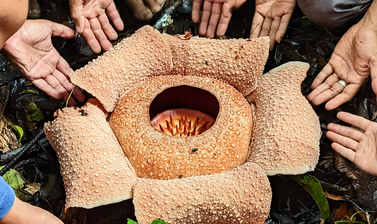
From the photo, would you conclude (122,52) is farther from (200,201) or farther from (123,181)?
(200,201)

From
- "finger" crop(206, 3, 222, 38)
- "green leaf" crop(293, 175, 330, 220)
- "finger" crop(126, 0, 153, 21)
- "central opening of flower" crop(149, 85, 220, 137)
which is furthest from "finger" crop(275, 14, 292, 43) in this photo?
"green leaf" crop(293, 175, 330, 220)

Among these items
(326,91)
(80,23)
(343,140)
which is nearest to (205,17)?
(80,23)

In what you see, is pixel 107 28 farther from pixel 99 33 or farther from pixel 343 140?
pixel 343 140

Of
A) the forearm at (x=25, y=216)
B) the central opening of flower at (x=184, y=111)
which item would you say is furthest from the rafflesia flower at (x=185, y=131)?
the forearm at (x=25, y=216)

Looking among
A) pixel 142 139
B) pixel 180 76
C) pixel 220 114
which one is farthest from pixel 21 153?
pixel 220 114

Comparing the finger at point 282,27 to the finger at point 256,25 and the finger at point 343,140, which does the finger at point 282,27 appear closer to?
the finger at point 256,25
